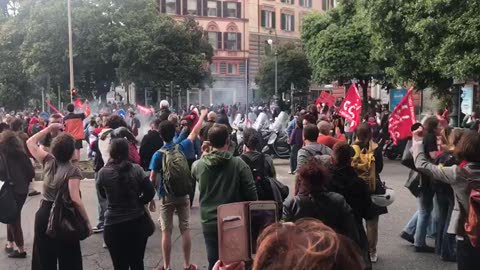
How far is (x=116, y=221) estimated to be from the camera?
486 cm

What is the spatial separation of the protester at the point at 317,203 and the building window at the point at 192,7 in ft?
174

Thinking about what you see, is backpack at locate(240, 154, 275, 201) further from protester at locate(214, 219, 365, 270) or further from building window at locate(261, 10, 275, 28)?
building window at locate(261, 10, 275, 28)

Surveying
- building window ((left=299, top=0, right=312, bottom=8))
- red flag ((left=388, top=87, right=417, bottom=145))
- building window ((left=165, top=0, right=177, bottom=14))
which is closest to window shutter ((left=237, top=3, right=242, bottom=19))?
building window ((left=165, top=0, right=177, bottom=14))

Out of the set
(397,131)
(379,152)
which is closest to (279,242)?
(379,152)

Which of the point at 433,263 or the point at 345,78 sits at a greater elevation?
the point at 345,78

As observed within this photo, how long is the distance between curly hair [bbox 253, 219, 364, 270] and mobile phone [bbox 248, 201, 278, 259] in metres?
0.97

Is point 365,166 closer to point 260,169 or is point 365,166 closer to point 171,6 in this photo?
point 260,169

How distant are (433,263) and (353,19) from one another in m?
20.0

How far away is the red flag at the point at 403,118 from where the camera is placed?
822 cm

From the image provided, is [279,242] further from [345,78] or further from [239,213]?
[345,78]

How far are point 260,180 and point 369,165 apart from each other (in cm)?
139

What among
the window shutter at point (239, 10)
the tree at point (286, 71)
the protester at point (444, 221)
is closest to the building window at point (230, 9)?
the window shutter at point (239, 10)

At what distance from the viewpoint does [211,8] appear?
56.4 metres

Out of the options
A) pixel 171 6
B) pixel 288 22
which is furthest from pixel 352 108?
pixel 288 22
